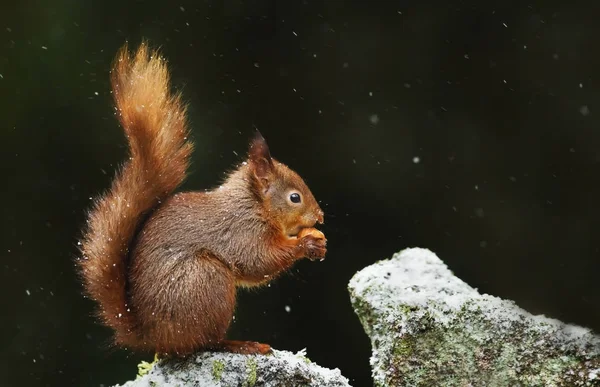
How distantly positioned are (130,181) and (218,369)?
0.51 meters

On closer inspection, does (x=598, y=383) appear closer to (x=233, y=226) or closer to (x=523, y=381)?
(x=523, y=381)

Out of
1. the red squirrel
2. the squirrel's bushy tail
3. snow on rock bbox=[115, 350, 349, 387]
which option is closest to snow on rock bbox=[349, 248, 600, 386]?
snow on rock bbox=[115, 350, 349, 387]

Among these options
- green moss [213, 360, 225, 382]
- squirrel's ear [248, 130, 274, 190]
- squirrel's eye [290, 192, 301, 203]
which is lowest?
green moss [213, 360, 225, 382]

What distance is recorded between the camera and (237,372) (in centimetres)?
189

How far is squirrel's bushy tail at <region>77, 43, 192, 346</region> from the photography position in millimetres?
1999

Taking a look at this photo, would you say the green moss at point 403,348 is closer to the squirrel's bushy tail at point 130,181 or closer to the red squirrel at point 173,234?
the red squirrel at point 173,234

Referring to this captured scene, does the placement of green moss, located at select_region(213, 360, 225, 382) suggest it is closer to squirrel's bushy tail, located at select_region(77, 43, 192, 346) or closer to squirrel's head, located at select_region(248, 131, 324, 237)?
squirrel's bushy tail, located at select_region(77, 43, 192, 346)

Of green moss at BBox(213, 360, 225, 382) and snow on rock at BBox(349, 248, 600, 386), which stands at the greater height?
snow on rock at BBox(349, 248, 600, 386)

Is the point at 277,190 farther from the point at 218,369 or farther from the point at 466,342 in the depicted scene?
the point at 466,342

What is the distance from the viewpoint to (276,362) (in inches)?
75.0

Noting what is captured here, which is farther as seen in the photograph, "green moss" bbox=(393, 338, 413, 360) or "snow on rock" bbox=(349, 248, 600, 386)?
"green moss" bbox=(393, 338, 413, 360)

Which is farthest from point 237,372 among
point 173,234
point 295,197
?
point 295,197

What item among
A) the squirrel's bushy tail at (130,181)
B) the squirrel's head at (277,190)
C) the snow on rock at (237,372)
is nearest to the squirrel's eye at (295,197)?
the squirrel's head at (277,190)

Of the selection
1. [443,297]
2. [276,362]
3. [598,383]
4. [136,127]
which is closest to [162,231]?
[136,127]
